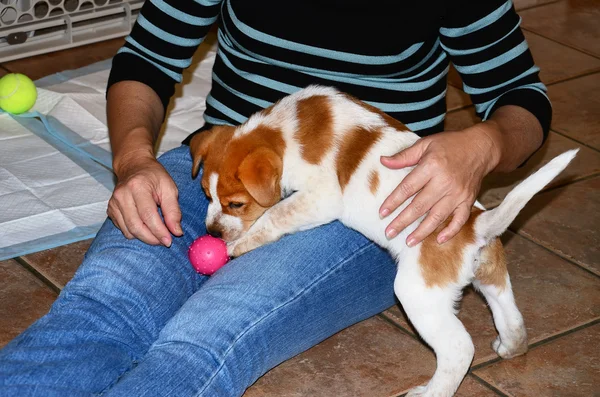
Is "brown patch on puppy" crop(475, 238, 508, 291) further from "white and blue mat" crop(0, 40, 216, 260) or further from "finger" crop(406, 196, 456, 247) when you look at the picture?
"white and blue mat" crop(0, 40, 216, 260)

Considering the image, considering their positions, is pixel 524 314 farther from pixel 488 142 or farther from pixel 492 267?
pixel 488 142

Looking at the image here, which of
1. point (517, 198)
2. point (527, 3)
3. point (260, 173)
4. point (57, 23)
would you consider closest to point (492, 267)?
point (517, 198)

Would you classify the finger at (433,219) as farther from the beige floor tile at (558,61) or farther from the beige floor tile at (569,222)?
the beige floor tile at (558,61)

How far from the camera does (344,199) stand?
1966mm

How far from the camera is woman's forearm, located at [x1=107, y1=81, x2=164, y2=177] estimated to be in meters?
2.09

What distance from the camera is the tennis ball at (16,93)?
323 centimetres

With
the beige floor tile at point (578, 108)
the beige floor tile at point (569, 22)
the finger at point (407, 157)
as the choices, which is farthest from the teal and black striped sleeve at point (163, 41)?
the beige floor tile at point (569, 22)

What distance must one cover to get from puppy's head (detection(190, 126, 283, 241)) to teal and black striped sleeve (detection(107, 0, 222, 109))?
0.96 feet

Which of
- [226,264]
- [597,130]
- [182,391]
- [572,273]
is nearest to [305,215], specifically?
[226,264]

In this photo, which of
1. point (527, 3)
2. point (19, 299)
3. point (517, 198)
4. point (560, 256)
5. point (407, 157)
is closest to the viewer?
point (517, 198)

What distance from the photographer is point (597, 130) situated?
3.40 m

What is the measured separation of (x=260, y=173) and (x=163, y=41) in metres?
0.55

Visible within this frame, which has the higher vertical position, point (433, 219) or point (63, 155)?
point (433, 219)

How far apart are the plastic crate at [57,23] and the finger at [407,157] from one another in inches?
94.0
